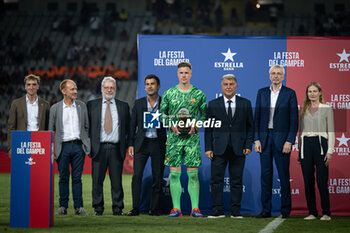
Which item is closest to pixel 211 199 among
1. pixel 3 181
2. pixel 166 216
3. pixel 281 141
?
pixel 166 216

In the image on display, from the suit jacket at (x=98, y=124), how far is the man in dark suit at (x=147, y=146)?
0.11 metres

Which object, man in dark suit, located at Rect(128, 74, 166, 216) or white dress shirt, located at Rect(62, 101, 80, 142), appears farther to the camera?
man in dark suit, located at Rect(128, 74, 166, 216)

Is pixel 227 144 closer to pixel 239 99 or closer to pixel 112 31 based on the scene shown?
pixel 239 99

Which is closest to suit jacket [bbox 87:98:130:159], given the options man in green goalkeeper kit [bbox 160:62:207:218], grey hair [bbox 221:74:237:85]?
man in green goalkeeper kit [bbox 160:62:207:218]

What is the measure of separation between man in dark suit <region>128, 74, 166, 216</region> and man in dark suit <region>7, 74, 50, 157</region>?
1392mm

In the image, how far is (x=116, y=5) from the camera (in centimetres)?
3209

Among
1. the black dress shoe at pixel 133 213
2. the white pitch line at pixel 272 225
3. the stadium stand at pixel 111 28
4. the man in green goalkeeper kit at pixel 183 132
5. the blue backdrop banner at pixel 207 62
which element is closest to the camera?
the white pitch line at pixel 272 225

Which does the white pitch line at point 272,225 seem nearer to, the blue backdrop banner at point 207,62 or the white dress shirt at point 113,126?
the blue backdrop banner at point 207,62

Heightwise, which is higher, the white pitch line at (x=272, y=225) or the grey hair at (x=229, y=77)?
the grey hair at (x=229, y=77)

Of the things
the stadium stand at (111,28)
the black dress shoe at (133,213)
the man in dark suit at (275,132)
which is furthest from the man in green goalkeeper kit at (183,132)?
the stadium stand at (111,28)

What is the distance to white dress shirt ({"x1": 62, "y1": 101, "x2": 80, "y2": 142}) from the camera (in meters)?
8.72

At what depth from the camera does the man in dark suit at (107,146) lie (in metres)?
8.74

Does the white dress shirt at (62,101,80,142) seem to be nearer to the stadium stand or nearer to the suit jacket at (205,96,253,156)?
the suit jacket at (205,96,253,156)

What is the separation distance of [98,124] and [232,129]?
2051 millimetres
